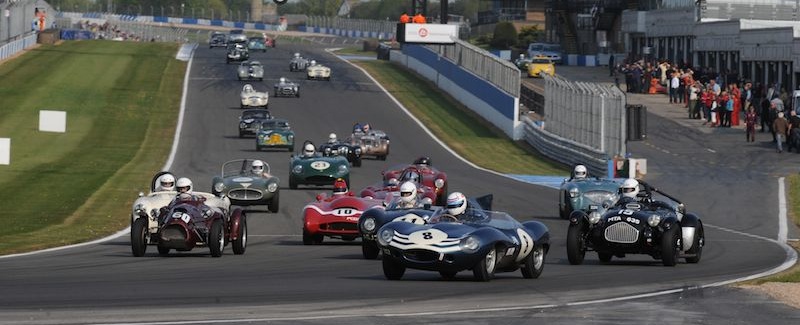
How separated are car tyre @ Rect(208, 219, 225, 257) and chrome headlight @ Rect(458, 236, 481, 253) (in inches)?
201

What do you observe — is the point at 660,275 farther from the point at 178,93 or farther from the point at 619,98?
the point at 178,93

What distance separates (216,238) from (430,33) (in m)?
53.8

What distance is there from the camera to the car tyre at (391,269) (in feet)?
63.1

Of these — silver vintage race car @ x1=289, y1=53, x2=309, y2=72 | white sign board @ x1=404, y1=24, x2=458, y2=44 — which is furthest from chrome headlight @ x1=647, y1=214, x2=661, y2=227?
silver vintage race car @ x1=289, y1=53, x2=309, y2=72

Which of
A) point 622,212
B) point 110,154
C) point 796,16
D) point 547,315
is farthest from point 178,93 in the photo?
point 547,315

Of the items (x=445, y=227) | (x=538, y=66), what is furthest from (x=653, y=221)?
(x=538, y=66)

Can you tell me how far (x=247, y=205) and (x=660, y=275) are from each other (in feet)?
45.5

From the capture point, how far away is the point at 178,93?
3162 inches

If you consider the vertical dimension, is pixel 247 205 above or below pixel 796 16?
below

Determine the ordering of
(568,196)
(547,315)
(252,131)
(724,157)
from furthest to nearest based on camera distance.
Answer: (252,131), (724,157), (568,196), (547,315)

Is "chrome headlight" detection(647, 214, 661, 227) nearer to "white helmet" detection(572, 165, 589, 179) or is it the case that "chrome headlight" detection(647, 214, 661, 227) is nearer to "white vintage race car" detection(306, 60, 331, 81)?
"white helmet" detection(572, 165, 589, 179)

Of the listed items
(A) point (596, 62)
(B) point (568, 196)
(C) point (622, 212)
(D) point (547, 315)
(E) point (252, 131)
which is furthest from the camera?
(A) point (596, 62)

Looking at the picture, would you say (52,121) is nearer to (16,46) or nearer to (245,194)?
(245,194)

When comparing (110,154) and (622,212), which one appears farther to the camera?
(110,154)
